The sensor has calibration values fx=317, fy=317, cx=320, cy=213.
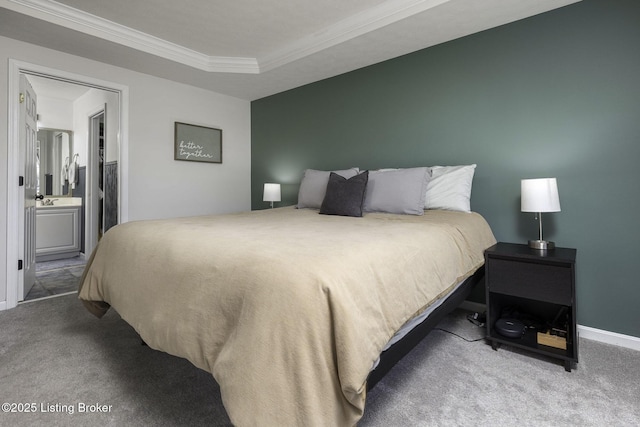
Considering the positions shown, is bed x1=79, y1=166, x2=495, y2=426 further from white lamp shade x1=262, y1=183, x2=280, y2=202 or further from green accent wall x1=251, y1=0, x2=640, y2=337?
white lamp shade x1=262, y1=183, x2=280, y2=202

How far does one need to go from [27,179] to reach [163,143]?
1.30 metres

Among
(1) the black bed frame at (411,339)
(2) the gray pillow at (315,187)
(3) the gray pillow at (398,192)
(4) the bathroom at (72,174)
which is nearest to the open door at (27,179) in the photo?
(4) the bathroom at (72,174)

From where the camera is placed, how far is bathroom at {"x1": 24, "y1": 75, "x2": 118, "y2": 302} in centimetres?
415

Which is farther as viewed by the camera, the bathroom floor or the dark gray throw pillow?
the bathroom floor

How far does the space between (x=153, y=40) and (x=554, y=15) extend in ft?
11.2

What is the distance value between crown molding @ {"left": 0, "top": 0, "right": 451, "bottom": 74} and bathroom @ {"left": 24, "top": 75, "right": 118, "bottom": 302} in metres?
1.28

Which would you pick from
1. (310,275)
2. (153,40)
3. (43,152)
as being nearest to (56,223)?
(43,152)

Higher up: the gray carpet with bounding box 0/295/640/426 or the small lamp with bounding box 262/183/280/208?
the small lamp with bounding box 262/183/280/208

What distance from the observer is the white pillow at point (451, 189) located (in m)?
2.49

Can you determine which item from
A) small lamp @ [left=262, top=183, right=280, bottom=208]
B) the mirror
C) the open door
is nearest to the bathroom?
the mirror

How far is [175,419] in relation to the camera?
1354 mm

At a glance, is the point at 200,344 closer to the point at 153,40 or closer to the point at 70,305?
the point at 70,305

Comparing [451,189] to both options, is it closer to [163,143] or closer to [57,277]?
[163,143]

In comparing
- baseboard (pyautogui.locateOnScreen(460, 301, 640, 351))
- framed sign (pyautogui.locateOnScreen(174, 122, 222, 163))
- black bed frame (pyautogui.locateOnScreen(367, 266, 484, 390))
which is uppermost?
framed sign (pyautogui.locateOnScreen(174, 122, 222, 163))
